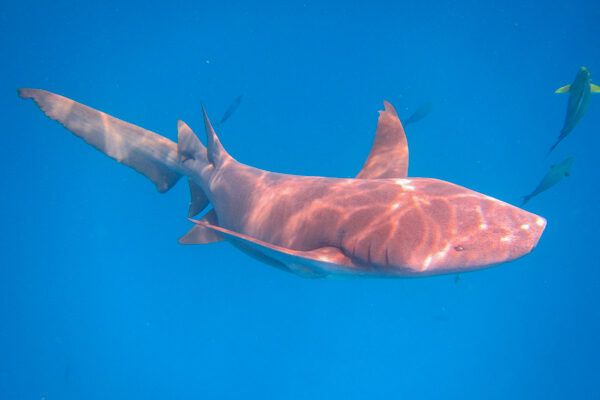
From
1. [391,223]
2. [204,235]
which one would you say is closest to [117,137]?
[204,235]

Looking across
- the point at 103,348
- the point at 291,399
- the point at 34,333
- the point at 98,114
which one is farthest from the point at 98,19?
the point at 34,333

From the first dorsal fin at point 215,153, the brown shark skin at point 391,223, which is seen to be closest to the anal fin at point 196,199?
the first dorsal fin at point 215,153

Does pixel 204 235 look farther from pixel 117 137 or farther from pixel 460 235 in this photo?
pixel 460 235

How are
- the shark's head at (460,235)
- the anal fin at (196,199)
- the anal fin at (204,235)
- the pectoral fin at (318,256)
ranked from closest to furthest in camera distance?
1. the shark's head at (460,235)
2. the pectoral fin at (318,256)
3. the anal fin at (204,235)
4. the anal fin at (196,199)

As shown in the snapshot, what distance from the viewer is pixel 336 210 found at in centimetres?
288

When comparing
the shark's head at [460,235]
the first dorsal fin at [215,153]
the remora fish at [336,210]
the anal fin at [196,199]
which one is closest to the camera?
the shark's head at [460,235]

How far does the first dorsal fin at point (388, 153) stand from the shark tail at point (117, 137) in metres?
2.87

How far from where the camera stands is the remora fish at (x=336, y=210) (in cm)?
218

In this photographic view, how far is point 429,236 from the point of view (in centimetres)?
225

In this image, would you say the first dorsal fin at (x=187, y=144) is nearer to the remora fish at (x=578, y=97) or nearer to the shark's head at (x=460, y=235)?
the shark's head at (x=460, y=235)

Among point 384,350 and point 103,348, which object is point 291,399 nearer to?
point 384,350

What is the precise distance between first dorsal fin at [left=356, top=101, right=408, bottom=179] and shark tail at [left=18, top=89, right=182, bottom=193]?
2.87 metres

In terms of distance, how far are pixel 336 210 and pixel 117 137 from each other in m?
3.36

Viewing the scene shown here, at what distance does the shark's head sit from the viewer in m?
2.07
